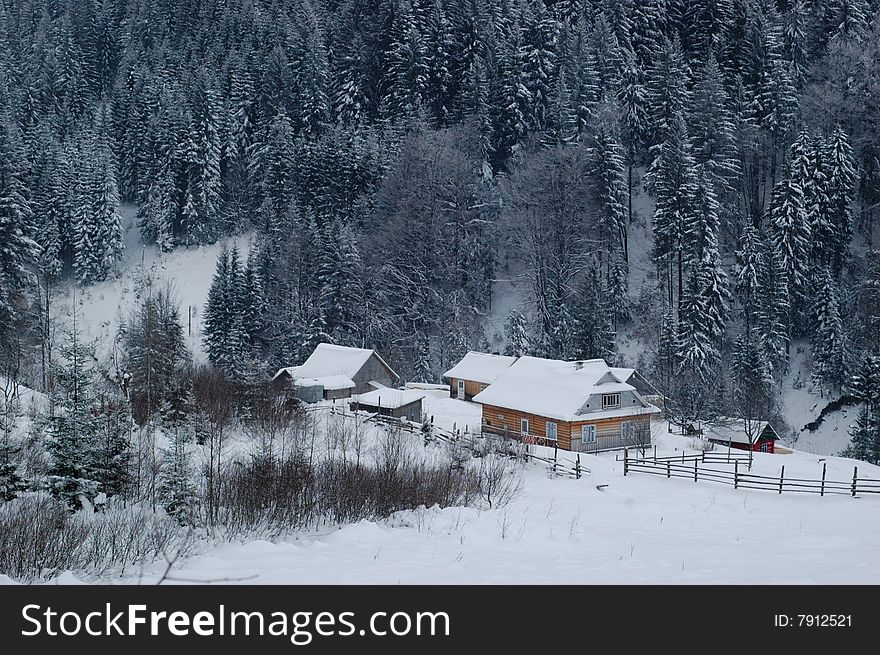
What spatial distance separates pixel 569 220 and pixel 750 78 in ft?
82.2

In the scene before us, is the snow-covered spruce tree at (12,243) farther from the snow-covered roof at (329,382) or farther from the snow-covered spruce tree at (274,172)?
the snow-covered spruce tree at (274,172)

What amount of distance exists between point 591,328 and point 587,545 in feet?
133

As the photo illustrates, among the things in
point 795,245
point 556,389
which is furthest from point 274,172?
point 795,245

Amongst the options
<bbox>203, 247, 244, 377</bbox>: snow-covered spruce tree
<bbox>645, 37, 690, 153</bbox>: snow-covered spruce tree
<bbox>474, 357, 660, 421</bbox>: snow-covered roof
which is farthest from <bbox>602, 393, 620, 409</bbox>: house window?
<bbox>645, 37, 690, 153</bbox>: snow-covered spruce tree

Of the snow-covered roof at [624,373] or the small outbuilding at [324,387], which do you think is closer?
the snow-covered roof at [624,373]

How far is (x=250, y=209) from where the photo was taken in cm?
8238

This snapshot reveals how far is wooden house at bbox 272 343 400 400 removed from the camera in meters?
52.5

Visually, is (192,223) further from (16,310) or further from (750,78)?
(750,78)

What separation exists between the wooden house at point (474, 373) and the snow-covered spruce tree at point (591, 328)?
5165 millimetres

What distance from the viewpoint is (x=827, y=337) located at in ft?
176

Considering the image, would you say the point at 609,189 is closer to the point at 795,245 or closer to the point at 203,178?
the point at 795,245

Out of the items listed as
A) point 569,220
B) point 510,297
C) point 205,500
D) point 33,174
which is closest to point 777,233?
point 569,220

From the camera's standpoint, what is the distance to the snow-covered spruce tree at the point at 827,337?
52.1m

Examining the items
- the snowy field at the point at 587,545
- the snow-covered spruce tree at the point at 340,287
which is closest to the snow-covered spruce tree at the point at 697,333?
the snowy field at the point at 587,545
